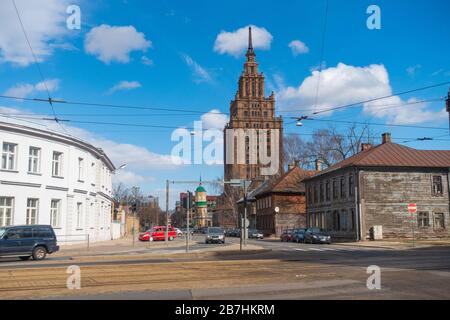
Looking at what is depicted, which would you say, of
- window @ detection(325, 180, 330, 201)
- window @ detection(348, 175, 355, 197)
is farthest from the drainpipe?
window @ detection(325, 180, 330, 201)

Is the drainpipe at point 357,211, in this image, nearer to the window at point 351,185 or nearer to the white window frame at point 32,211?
the window at point 351,185

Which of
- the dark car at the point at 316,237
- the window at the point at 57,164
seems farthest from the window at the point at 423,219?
the window at the point at 57,164

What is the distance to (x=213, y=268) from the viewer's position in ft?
53.2

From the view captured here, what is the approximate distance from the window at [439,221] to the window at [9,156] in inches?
1440

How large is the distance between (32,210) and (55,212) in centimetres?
230

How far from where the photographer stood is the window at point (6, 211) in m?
32.9

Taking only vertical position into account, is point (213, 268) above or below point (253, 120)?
below

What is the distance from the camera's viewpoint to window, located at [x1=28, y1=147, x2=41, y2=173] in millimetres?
35156

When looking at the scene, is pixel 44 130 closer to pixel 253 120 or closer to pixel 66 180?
pixel 66 180

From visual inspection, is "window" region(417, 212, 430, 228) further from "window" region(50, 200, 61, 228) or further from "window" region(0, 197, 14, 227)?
"window" region(0, 197, 14, 227)

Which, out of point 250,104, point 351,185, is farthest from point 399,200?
point 250,104
